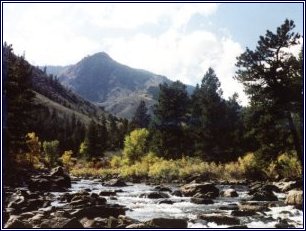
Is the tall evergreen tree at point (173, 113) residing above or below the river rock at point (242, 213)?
above

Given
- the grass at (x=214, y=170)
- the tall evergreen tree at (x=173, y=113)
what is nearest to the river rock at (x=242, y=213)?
A: the grass at (x=214, y=170)

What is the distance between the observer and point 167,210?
26.6 meters

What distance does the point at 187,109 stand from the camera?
2945 inches

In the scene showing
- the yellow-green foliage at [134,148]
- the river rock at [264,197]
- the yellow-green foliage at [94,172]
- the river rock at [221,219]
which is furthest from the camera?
the yellow-green foliage at [134,148]

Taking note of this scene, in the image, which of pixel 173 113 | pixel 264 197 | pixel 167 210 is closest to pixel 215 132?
pixel 173 113

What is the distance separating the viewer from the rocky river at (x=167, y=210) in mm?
19703

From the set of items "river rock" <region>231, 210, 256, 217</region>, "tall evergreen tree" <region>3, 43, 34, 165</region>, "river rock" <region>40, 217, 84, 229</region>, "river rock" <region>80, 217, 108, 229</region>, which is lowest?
"river rock" <region>231, 210, 256, 217</region>

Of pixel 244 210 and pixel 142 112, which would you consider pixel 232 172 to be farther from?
pixel 142 112

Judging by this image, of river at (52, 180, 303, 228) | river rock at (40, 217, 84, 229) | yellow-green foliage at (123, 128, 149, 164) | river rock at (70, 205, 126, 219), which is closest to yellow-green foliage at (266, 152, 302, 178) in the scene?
river at (52, 180, 303, 228)

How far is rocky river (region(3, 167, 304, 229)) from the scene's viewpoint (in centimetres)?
1970

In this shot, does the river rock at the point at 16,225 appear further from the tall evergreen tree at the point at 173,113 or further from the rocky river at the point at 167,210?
the tall evergreen tree at the point at 173,113

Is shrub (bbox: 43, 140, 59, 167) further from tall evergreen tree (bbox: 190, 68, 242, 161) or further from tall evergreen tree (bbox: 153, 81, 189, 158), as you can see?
tall evergreen tree (bbox: 190, 68, 242, 161)

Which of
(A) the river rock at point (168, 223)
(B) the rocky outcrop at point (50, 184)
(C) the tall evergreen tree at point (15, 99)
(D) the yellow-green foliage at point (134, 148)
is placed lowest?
(B) the rocky outcrop at point (50, 184)

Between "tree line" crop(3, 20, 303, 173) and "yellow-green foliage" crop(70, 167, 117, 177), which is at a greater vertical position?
"tree line" crop(3, 20, 303, 173)
